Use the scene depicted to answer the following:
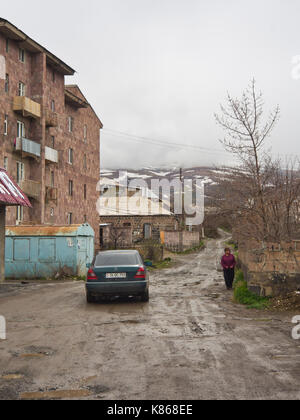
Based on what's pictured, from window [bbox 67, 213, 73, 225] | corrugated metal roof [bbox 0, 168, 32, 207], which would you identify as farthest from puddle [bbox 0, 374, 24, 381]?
window [bbox 67, 213, 73, 225]

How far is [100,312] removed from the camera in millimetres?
11570

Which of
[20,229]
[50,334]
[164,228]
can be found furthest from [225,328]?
[164,228]

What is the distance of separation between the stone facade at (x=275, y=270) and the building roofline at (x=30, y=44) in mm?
24907

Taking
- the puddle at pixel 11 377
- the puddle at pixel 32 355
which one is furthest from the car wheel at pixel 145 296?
the puddle at pixel 11 377

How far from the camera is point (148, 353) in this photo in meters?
7.07

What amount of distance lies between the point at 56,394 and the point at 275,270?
28.2 ft

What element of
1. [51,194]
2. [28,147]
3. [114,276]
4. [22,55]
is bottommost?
[114,276]

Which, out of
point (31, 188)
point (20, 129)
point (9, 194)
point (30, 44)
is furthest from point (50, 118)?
point (9, 194)

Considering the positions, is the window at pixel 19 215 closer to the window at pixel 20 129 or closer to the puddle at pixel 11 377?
the window at pixel 20 129

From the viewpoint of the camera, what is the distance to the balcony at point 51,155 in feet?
115

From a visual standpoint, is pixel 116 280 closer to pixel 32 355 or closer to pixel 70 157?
pixel 32 355

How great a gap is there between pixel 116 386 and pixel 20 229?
18.9 m

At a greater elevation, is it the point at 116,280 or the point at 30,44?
the point at 30,44

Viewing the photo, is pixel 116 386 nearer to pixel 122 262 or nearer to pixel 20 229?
pixel 122 262
